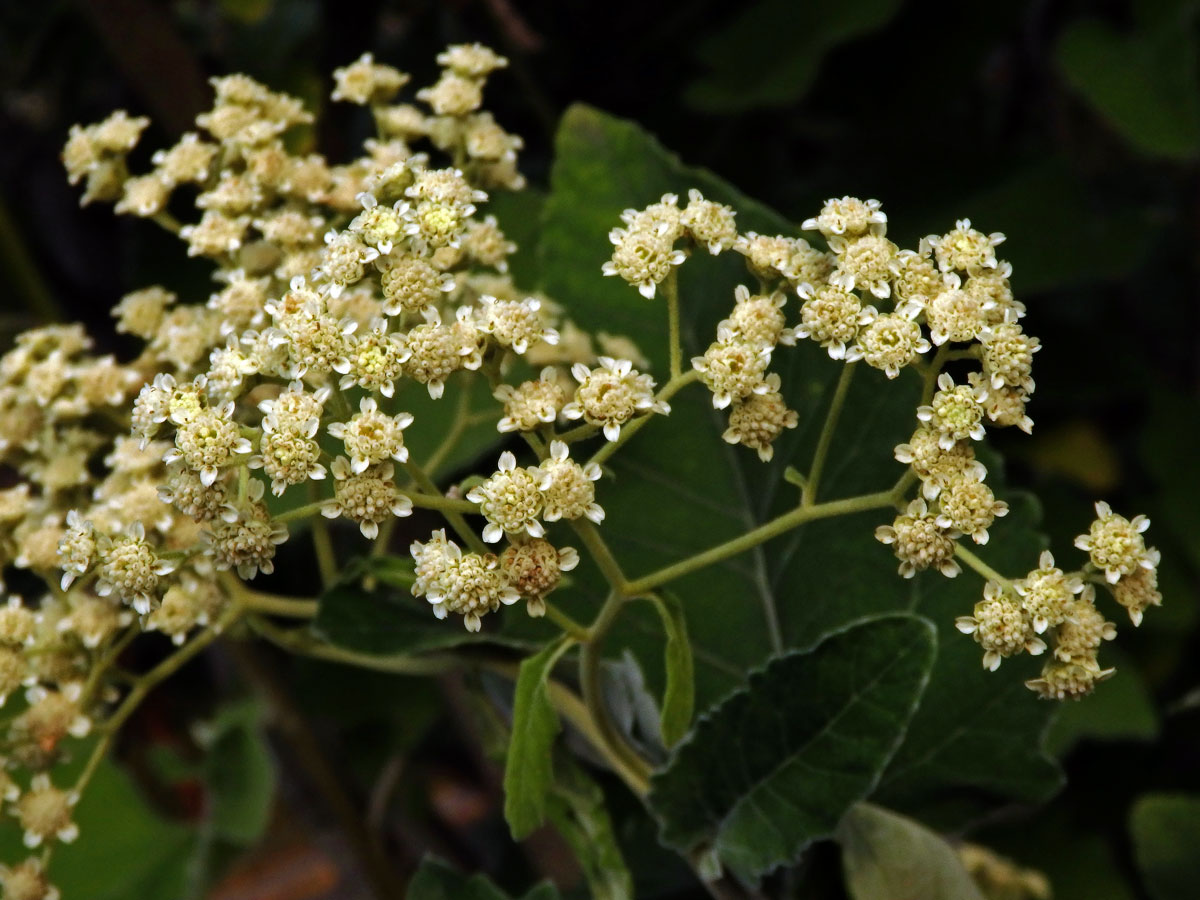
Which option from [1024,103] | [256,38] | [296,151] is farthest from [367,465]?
[1024,103]

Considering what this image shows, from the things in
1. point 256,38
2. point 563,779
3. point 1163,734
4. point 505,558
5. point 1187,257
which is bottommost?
point 1163,734

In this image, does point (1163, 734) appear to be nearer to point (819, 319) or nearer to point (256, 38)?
point (819, 319)

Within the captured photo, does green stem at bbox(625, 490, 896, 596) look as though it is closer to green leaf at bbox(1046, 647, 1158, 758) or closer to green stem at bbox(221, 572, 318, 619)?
green stem at bbox(221, 572, 318, 619)

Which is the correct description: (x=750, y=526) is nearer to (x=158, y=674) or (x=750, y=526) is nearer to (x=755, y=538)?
(x=755, y=538)

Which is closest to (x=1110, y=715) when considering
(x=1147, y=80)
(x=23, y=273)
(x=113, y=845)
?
(x=1147, y=80)

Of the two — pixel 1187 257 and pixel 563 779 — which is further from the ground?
pixel 563 779

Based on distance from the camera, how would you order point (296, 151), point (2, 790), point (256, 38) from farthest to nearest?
point (256, 38) < point (296, 151) < point (2, 790)
